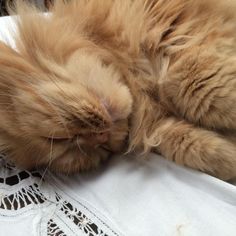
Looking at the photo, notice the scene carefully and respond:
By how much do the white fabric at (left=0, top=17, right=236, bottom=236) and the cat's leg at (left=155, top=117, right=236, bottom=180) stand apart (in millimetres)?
28

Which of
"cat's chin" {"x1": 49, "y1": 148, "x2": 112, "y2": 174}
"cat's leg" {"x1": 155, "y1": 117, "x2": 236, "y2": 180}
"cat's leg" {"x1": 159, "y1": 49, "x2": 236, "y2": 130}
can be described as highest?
"cat's leg" {"x1": 159, "y1": 49, "x2": 236, "y2": 130}

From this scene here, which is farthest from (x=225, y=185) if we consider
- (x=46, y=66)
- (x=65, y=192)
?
(x=46, y=66)

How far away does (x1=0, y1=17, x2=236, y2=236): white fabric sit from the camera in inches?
31.1

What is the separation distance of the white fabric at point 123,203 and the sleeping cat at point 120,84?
0.05 m

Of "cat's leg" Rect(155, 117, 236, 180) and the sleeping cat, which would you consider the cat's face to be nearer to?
the sleeping cat

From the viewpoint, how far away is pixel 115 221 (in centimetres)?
82

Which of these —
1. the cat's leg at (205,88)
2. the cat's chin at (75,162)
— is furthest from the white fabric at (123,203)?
the cat's leg at (205,88)

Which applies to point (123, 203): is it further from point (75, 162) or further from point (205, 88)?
point (205, 88)

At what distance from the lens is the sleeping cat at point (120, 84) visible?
0.90 metres

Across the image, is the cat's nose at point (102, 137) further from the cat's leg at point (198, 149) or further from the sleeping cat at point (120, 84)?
the cat's leg at point (198, 149)

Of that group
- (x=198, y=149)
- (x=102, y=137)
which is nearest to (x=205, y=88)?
(x=198, y=149)

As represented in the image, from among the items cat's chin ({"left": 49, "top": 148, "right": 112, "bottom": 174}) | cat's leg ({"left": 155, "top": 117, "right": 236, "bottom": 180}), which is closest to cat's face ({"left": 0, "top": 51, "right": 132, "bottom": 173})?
cat's chin ({"left": 49, "top": 148, "right": 112, "bottom": 174})

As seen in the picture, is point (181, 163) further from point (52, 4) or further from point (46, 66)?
point (52, 4)

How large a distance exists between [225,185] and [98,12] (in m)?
0.60
